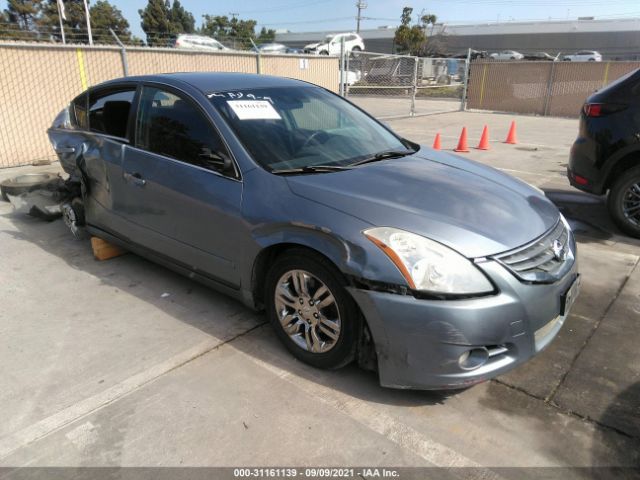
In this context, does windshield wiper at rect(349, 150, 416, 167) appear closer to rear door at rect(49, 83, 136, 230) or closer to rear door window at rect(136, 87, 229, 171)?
rear door window at rect(136, 87, 229, 171)

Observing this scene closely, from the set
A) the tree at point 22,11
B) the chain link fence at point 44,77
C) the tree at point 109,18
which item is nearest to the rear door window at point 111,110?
the chain link fence at point 44,77

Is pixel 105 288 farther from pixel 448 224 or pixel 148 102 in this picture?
pixel 448 224

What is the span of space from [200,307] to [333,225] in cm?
158

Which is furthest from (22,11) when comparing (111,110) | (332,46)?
(111,110)

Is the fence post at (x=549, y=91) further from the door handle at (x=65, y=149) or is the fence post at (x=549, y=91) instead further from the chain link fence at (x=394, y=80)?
the door handle at (x=65, y=149)

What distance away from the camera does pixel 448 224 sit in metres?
2.51

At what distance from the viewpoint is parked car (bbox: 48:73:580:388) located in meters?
2.38

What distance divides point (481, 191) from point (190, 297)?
230cm

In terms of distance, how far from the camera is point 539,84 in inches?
711

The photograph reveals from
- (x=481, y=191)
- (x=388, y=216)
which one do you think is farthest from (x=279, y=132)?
(x=481, y=191)

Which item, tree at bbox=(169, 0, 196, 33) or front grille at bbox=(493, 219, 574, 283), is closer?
front grille at bbox=(493, 219, 574, 283)

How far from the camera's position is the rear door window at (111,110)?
4.00 metres

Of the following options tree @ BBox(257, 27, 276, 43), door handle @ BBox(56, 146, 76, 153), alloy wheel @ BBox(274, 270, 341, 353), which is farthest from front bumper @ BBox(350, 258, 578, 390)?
tree @ BBox(257, 27, 276, 43)

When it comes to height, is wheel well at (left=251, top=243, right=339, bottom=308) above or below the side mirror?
below
